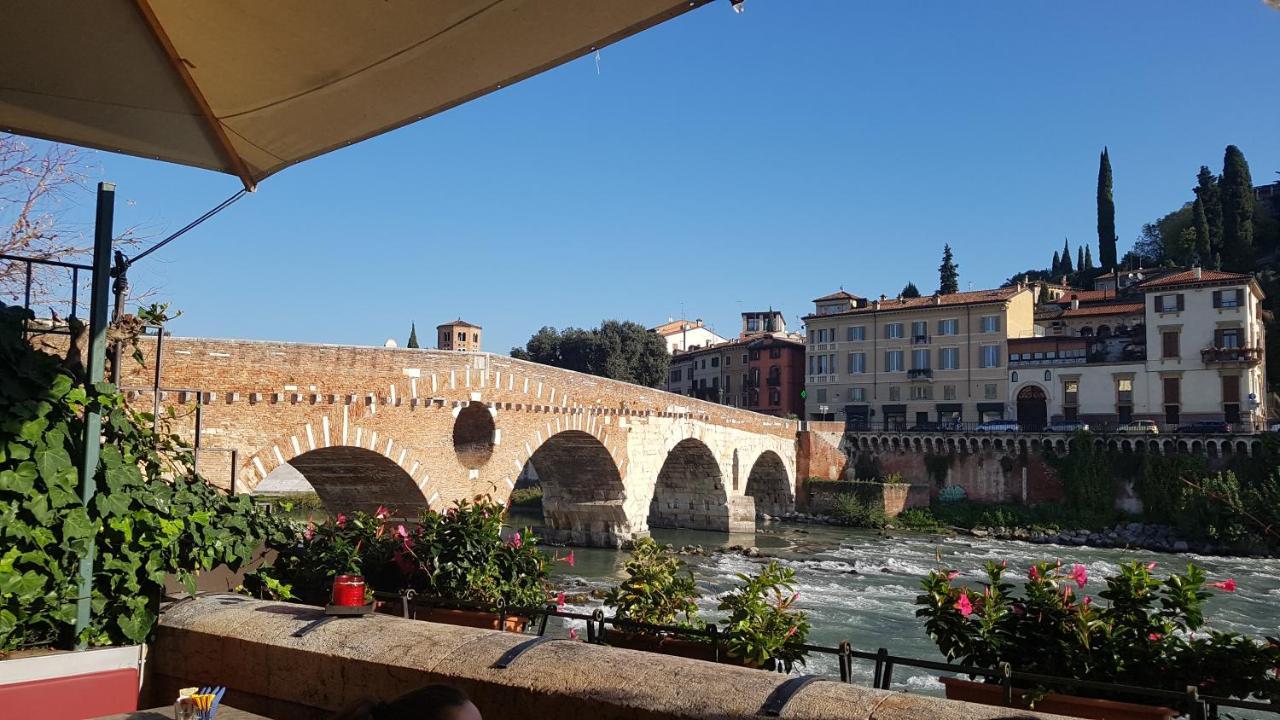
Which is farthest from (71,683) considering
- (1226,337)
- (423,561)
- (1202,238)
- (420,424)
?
(1202,238)

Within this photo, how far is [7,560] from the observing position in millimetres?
3439

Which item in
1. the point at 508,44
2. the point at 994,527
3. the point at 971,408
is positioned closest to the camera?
the point at 508,44

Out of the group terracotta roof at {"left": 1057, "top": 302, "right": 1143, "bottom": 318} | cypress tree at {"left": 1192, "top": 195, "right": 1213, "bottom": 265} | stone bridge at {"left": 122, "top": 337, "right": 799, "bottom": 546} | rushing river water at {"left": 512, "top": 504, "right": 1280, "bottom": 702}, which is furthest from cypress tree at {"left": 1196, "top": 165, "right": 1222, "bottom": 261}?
stone bridge at {"left": 122, "top": 337, "right": 799, "bottom": 546}

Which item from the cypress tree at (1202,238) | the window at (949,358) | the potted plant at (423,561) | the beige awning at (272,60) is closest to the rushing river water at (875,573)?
the potted plant at (423,561)

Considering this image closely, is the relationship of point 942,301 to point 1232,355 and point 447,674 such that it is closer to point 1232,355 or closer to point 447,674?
point 1232,355

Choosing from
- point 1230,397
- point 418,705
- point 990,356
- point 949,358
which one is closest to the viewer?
point 418,705

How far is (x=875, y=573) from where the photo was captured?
23.9 m

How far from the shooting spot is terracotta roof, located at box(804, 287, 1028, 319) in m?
41.1

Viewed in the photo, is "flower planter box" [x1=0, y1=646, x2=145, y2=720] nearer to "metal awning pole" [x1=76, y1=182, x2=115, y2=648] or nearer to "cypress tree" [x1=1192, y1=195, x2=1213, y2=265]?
"metal awning pole" [x1=76, y1=182, x2=115, y2=648]

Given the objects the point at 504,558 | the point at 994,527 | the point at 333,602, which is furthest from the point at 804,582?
the point at 333,602

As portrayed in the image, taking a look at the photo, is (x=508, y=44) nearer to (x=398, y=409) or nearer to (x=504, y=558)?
(x=504, y=558)

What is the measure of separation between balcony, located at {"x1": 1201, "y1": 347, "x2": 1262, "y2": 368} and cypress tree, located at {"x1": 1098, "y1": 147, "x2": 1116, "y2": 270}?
22.2 m

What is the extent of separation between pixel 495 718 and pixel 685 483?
102 feet

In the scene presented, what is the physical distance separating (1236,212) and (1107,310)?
1461 cm
